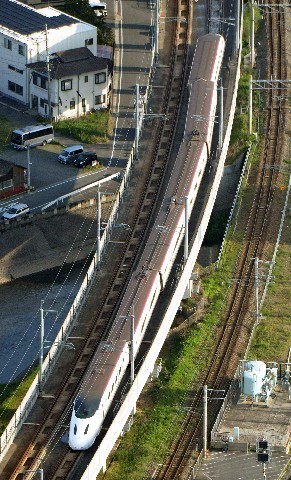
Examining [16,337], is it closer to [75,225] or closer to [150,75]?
[75,225]

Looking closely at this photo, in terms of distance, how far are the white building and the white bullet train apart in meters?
10.4

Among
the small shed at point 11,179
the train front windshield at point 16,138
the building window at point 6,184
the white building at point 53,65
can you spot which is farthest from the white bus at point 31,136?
the building window at point 6,184

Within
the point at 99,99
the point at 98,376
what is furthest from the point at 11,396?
the point at 99,99

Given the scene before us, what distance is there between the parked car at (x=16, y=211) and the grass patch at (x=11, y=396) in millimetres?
15400

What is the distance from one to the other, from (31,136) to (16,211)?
1000 centimetres

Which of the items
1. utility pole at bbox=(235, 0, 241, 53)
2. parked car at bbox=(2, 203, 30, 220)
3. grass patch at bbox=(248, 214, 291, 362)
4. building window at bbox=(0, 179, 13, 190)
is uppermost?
utility pole at bbox=(235, 0, 241, 53)

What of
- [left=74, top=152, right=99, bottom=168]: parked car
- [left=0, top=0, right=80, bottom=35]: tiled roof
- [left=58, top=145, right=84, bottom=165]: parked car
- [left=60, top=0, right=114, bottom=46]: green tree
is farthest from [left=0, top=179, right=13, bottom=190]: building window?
[left=60, top=0, right=114, bottom=46]: green tree

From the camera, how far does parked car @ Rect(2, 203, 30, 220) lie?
420ft

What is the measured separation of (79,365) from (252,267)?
1819 centimetres

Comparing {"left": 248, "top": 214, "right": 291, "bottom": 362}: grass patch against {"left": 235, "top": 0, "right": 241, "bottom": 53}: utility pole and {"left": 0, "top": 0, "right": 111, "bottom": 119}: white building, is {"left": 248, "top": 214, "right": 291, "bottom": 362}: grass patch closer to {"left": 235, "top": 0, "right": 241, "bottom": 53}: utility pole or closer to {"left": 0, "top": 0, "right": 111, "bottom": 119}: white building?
{"left": 235, "top": 0, "right": 241, "bottom": 53}: utility pole

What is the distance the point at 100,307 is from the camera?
110938 mm

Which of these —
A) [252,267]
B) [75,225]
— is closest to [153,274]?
[252,267]

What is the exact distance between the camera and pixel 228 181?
134 meters

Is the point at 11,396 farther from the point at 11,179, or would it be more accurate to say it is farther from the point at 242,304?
the point at 11,179
